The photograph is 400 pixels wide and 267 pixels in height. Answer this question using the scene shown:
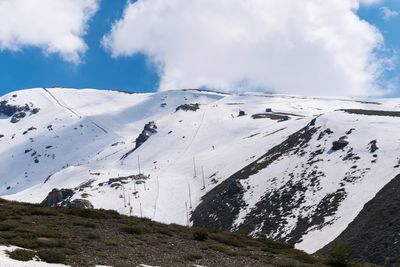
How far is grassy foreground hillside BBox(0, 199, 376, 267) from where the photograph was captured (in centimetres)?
2150

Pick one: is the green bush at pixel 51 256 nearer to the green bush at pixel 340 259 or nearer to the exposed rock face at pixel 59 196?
the green bush at pixel 340 259

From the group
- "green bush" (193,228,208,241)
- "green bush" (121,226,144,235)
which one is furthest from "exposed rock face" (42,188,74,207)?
"green bush" (121,226,144,235)

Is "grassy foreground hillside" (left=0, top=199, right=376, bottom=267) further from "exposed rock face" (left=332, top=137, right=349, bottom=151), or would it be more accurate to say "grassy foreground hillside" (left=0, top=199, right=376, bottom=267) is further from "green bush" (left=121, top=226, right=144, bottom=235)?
"exposed rock face" (left=332, top=137, right=349, bottom=151)

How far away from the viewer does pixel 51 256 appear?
65.3 feet

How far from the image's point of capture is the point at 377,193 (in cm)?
10888

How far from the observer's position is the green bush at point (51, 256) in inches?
777

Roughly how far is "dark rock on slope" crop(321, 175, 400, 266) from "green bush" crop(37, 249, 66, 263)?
6228 centimetres

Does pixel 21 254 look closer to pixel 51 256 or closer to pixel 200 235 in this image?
pixel 51 256

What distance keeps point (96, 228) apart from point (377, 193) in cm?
9210

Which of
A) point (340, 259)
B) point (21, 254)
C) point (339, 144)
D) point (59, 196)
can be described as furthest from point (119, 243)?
point (59, 196)

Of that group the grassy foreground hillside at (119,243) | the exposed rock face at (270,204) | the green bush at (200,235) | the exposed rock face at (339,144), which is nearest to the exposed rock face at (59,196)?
the exposed rock face at (270,204)

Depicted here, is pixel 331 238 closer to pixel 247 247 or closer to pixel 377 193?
pixel 377 193

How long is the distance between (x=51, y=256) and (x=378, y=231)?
251 ft

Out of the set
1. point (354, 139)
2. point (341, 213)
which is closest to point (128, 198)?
point (354, 139)
